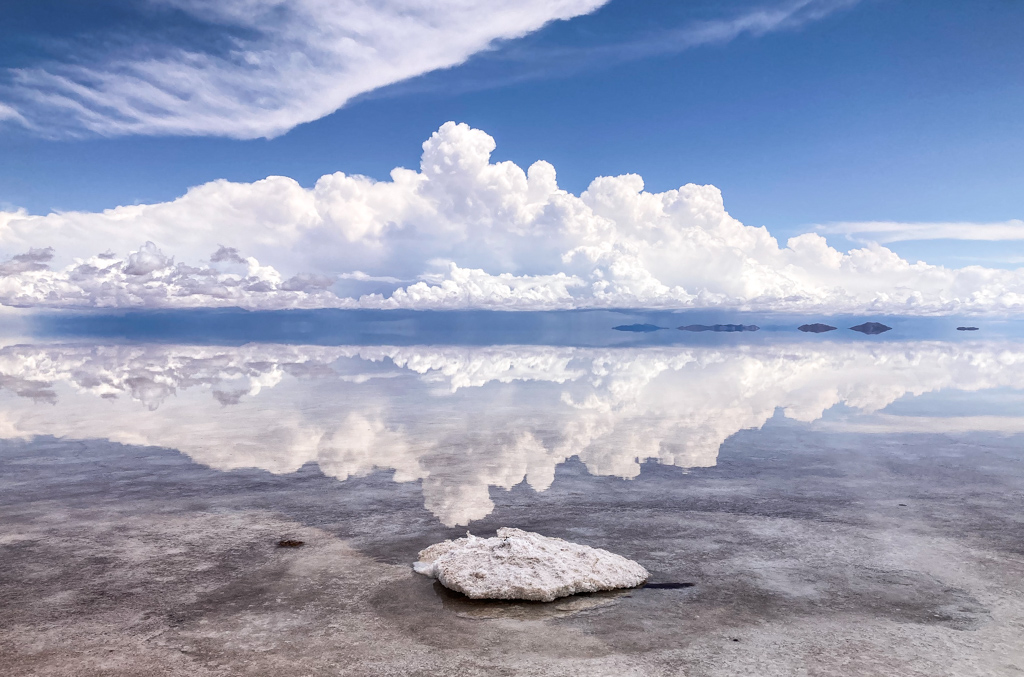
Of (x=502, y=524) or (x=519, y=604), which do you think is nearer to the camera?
(x=519, y=604)

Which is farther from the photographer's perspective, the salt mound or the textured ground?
the salt mound

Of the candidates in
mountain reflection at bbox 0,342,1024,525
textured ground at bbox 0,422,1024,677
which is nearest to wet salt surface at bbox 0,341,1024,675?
textured ground at bbox 0,422,1024,677

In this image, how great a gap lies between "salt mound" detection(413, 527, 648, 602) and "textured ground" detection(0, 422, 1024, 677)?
0.76 ft

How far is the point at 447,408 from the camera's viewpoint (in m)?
26.4

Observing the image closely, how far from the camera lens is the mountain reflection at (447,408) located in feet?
56.2

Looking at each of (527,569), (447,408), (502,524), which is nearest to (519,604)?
(527,569)

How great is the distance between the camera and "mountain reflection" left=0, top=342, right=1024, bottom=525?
1712cm

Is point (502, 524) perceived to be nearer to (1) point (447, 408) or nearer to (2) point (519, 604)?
(2) point (519, 604)

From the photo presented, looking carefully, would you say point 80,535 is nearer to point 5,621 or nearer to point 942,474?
point 5,621

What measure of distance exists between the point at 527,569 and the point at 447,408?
56.9 feet

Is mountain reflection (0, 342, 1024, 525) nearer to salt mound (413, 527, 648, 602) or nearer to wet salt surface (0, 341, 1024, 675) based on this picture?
wet salt surface (0, 341, 1024, 675)

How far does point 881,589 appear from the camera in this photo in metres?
9.27

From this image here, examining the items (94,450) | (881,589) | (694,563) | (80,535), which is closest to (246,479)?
(80,535)

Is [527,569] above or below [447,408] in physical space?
above
